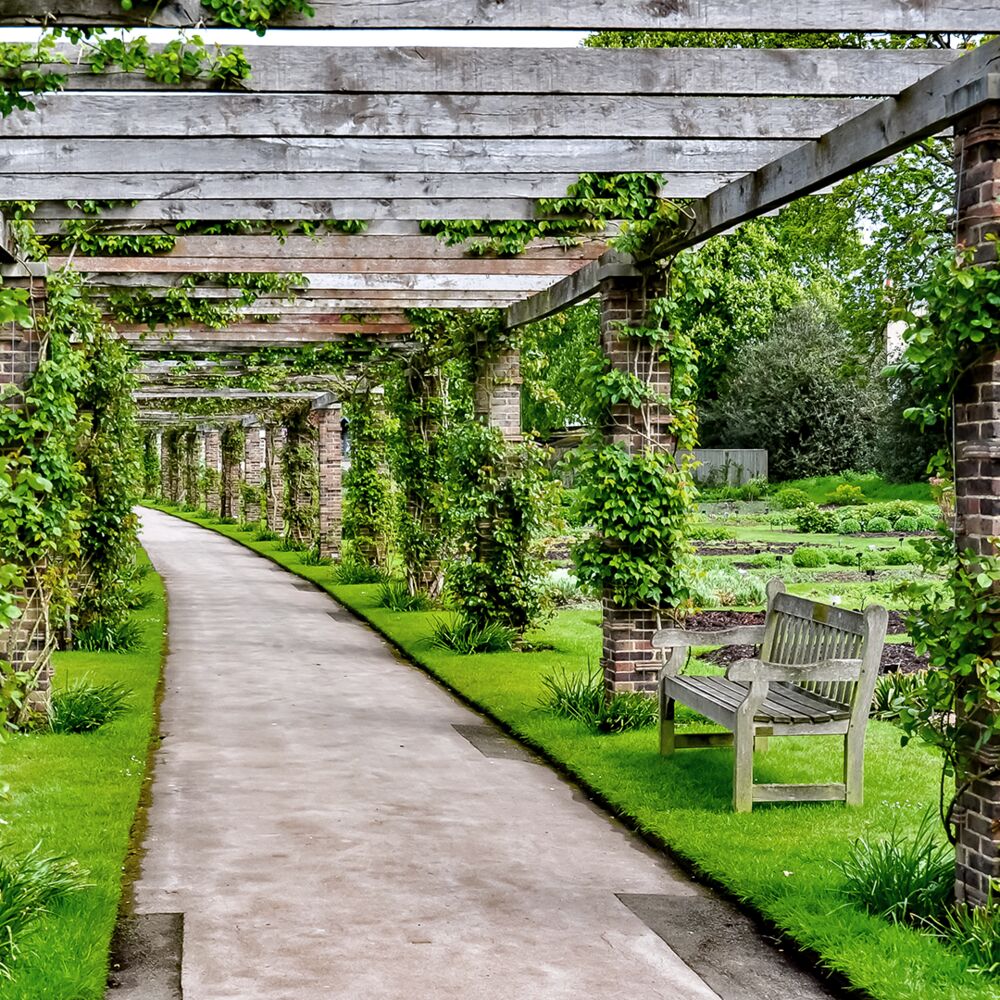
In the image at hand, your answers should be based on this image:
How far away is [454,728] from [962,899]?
5.01 m

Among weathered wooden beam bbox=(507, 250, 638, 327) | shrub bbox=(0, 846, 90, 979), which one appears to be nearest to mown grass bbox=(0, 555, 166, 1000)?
shrub bbox=(0, 846, 90, 979)

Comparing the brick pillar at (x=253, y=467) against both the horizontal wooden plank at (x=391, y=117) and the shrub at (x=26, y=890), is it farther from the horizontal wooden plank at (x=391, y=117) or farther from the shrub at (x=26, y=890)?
the shrub at (x=26, y=890)

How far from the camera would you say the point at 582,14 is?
16.6 feet

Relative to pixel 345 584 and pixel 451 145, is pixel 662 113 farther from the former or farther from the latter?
pixel 345 584

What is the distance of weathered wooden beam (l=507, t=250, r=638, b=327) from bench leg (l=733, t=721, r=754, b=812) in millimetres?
3785

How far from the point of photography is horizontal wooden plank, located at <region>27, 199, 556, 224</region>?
834cm

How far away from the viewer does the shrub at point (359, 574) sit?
790 inches

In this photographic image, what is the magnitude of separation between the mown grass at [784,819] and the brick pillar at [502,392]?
337cm

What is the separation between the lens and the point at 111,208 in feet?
28.7

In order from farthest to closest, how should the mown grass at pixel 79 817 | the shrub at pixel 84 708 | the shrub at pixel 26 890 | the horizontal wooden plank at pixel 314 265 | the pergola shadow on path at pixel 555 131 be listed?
the horizontal wooden plank at pixel 314 265 < the shrub at pixel 84 708 < the pergola shadow on path at pixel 555 131 < the shrub at pixel 26 890 < the mown grass at pixel 79 817

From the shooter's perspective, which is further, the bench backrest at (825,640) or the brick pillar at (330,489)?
the brick pillar at (330,489)

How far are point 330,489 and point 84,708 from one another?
49.8 feet

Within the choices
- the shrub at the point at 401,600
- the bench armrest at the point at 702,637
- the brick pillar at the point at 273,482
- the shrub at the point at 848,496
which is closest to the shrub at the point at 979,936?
the bench armrest at the point at 702,637

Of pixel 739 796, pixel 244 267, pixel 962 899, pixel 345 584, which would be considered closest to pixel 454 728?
pixel 739 796
